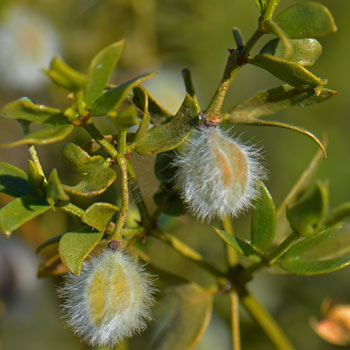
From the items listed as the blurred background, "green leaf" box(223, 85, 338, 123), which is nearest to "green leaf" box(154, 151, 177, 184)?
"green leaf" box(223, 85, 338, 123)

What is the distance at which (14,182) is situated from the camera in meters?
1.23

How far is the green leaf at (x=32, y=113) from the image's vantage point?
3.44 feet

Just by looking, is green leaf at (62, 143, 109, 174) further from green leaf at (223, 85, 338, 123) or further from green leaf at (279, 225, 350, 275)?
green leaf at (279, 225, 350, 275)

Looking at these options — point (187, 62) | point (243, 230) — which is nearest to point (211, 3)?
point (187, 62)

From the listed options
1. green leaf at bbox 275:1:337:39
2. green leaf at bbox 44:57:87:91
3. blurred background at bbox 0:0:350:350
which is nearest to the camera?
green leaf at bbox 44:57:87:91

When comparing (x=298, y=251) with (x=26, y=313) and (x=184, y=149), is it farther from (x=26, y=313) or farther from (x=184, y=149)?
(x=26, y=313)

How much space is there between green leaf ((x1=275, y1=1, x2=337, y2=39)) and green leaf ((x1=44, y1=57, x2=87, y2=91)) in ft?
1.47

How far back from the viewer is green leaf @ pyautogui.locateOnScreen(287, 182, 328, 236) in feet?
3.45

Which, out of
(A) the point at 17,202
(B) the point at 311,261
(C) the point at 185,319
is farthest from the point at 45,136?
(C) the point at 185,319

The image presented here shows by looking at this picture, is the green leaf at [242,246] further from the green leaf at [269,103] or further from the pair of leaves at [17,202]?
the pair of leaves at [17,202]

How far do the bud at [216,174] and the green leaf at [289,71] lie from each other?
0.59 ft

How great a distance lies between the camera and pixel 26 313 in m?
3.36

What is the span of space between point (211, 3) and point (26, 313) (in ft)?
7.23

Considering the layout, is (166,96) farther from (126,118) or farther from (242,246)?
(126,118)
